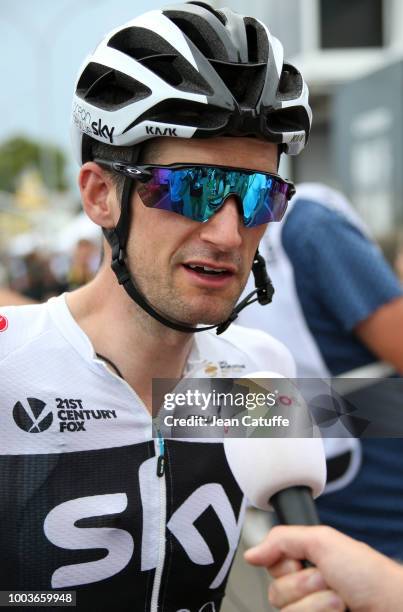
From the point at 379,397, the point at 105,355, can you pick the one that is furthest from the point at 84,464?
the point at 379,397

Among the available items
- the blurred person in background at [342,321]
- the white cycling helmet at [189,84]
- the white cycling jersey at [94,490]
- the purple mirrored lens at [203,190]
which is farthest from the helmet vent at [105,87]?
the blurred person in background at [342,321]

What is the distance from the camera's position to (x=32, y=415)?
2029mm

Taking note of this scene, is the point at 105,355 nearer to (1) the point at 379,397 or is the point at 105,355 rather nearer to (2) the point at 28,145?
(1) the point at 379,397

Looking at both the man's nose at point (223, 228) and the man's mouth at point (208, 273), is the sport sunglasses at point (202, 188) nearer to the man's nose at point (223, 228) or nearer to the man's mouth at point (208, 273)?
the man's nose at point (223, 228)

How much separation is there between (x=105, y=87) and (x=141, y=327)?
705 mm

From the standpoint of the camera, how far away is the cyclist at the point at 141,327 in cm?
198

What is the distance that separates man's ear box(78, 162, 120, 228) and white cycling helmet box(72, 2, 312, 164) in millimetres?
102

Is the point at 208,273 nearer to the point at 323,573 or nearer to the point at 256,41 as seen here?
the point at 256,41

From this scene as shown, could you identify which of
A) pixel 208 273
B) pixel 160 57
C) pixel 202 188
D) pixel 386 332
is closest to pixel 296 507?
pixel 208 273

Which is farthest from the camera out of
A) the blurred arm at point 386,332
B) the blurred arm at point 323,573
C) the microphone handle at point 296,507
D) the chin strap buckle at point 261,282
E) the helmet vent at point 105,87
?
the blurred arm at point 386,332

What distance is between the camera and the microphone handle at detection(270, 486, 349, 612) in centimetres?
142

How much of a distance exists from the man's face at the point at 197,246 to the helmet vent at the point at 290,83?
231mm

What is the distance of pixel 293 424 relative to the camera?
5.57 ft

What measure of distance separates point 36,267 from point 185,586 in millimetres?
12160
